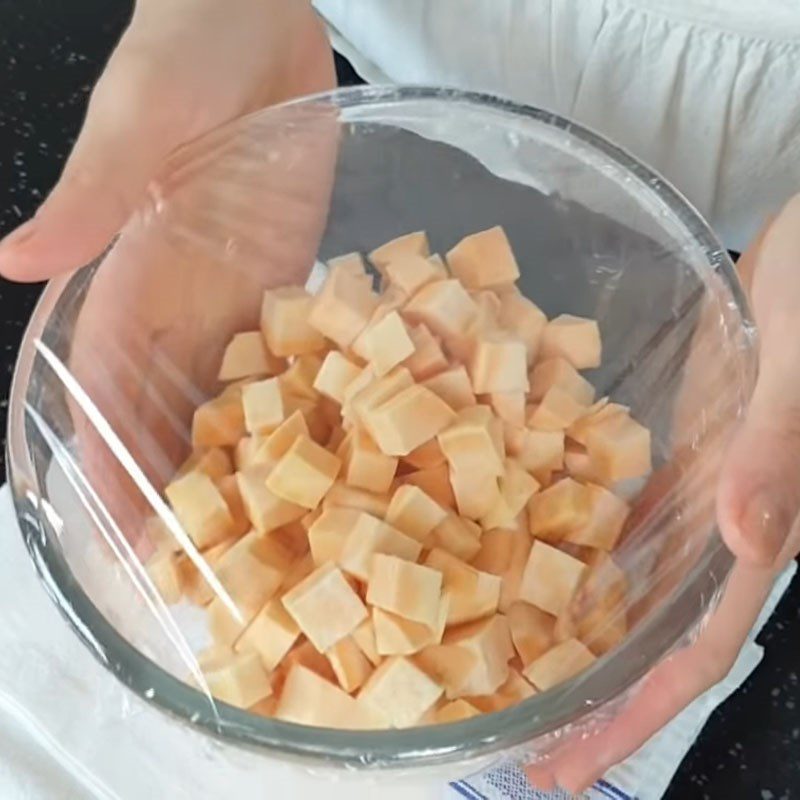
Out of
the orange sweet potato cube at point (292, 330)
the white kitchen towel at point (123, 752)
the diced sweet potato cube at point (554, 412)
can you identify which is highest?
the orange sweet potato cube at point (292, 330)

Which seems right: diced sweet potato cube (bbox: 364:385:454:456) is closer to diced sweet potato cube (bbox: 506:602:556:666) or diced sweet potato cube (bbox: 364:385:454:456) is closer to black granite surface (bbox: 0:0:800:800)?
diced sweet potato cube (bbox: 506:602:556:666)

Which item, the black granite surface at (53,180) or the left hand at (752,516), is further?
the black granite surface at (53,180)

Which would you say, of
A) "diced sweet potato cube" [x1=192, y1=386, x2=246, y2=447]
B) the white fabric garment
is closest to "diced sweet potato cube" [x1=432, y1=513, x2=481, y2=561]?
"diced sweet potato cube" [x1=192, y1=386, x2=246, y2=447]

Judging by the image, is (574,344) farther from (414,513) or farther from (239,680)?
(239,680)

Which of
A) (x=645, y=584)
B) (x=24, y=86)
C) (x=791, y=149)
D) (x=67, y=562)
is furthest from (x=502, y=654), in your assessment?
(x=24, y=86)

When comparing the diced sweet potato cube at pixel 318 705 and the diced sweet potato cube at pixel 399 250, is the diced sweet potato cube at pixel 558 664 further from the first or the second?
the diced sweet potato cube at pixel 399 250

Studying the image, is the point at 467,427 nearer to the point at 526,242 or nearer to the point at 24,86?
the point at 526,242

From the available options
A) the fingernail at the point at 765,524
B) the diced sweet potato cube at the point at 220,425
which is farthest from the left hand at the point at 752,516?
the diced sweet potato cube at the point at 220,425

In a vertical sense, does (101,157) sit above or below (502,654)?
above
